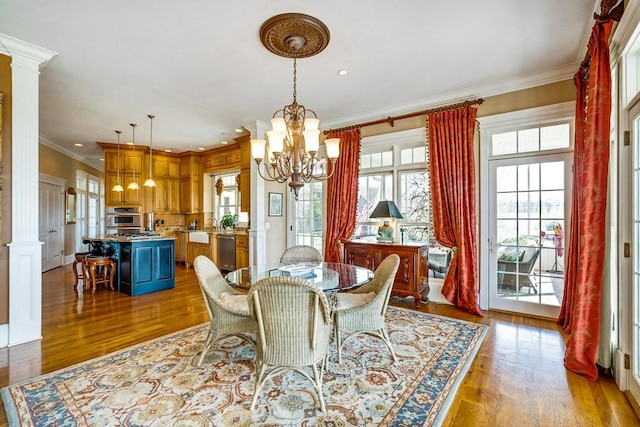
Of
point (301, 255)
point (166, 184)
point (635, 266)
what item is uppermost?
point (166, 184)

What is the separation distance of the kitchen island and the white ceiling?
6.76ft

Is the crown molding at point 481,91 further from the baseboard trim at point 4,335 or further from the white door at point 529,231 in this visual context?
the baseboard trim at point 4,335

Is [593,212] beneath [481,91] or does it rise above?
beneath

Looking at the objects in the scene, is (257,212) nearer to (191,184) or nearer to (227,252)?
(227,252)

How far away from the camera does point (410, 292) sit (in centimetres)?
407

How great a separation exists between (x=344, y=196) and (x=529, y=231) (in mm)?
2504

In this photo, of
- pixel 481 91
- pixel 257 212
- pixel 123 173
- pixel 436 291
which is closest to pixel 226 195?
pixel 123 173

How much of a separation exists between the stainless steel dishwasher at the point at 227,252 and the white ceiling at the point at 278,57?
8.48ft

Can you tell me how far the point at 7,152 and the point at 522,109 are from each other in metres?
5.48

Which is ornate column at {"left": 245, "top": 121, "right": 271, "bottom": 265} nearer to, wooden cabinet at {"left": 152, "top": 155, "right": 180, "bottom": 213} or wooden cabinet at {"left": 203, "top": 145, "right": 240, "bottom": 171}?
wooden cabinet at {"left": 203, "top": 145, "right": 240, "bottom": 171}

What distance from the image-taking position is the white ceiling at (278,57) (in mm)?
2469

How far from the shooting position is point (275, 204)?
5.79 metres

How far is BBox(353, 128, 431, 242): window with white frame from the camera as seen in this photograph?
4551 mm

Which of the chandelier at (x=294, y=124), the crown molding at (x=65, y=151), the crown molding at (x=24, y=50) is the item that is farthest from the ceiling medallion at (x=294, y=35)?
the crown molding at (x=65, y=151)
